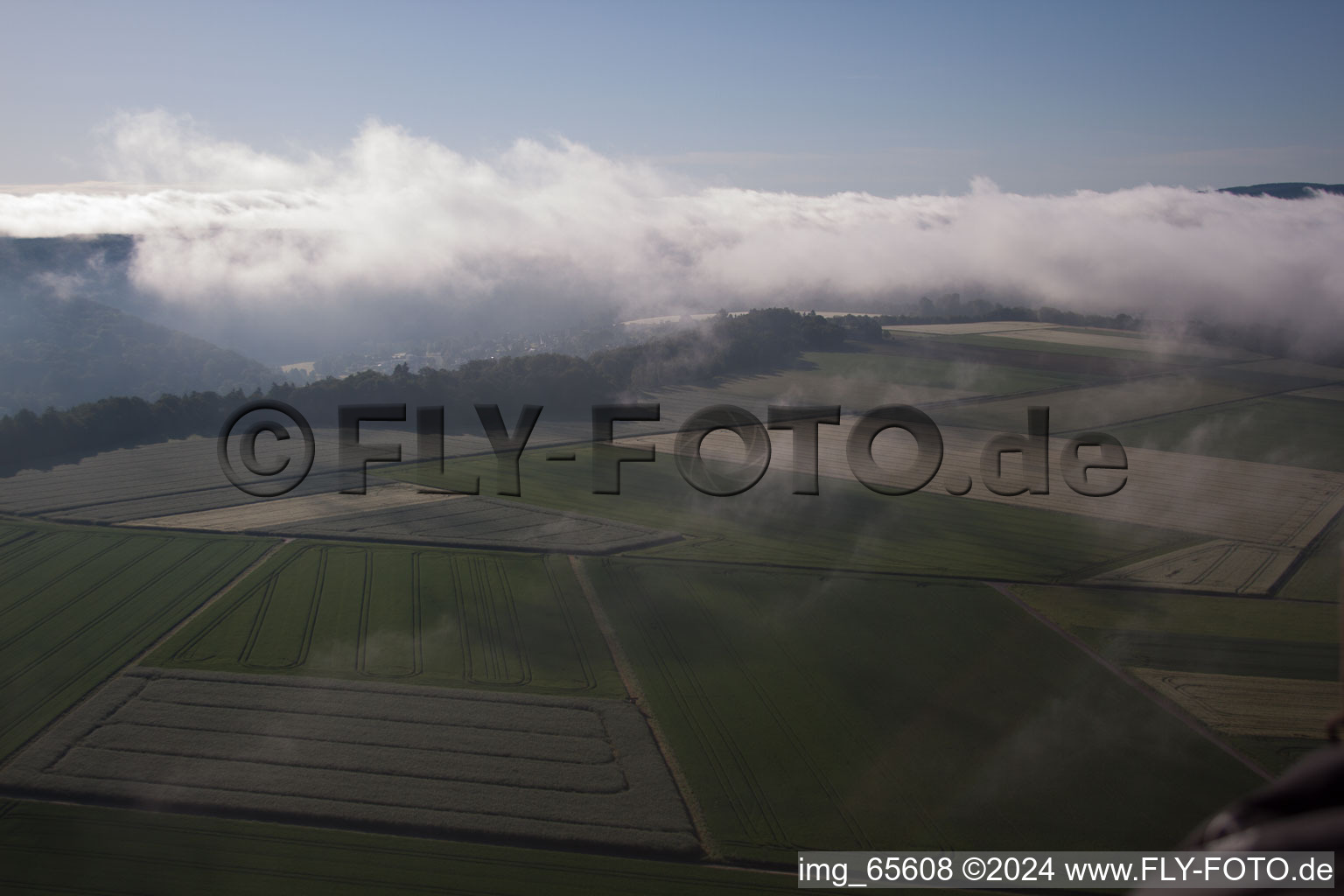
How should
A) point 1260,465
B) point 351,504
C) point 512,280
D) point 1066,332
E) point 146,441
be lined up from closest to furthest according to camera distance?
point 351,504 < point 1260,465 < point 146,441 < point 1066,332 < point 512,280

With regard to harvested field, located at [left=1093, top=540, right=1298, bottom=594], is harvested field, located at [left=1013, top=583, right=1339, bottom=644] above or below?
below

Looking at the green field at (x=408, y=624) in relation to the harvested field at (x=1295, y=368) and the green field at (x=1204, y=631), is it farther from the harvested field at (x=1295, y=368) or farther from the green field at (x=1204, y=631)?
the harvested field at (x=1295, y=368)

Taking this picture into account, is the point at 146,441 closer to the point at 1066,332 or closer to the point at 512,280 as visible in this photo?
the point at 1066,332

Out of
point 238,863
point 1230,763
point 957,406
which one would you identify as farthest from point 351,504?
point 957,406

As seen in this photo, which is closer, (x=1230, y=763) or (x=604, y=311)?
(x=1230, y=763)

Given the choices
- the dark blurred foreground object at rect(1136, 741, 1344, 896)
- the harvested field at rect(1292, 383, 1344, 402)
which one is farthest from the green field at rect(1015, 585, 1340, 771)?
the harvested field at rect(1292, 383, 1344, 402)

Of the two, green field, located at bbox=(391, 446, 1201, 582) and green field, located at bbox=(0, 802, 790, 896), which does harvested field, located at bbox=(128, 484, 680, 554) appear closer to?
green field, located at bbox=(391, 446, 1201, 582)

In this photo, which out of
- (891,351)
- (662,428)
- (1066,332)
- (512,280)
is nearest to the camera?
(662,428)

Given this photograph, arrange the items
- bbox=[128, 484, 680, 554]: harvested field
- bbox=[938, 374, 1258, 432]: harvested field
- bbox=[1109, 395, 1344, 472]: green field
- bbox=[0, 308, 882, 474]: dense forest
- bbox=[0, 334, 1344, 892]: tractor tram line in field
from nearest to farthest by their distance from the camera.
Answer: bbox=[0, 334, 1344, 892]: tractor tram line in field < bbox=[128, 484, 680, 554]: harvested field < bbox=[1109, 395, 1344, 472]: green field < bbox=[0, 308, 882, 474]: dense forest < bbox=[938, 374, 1258, 432]: harvested field
